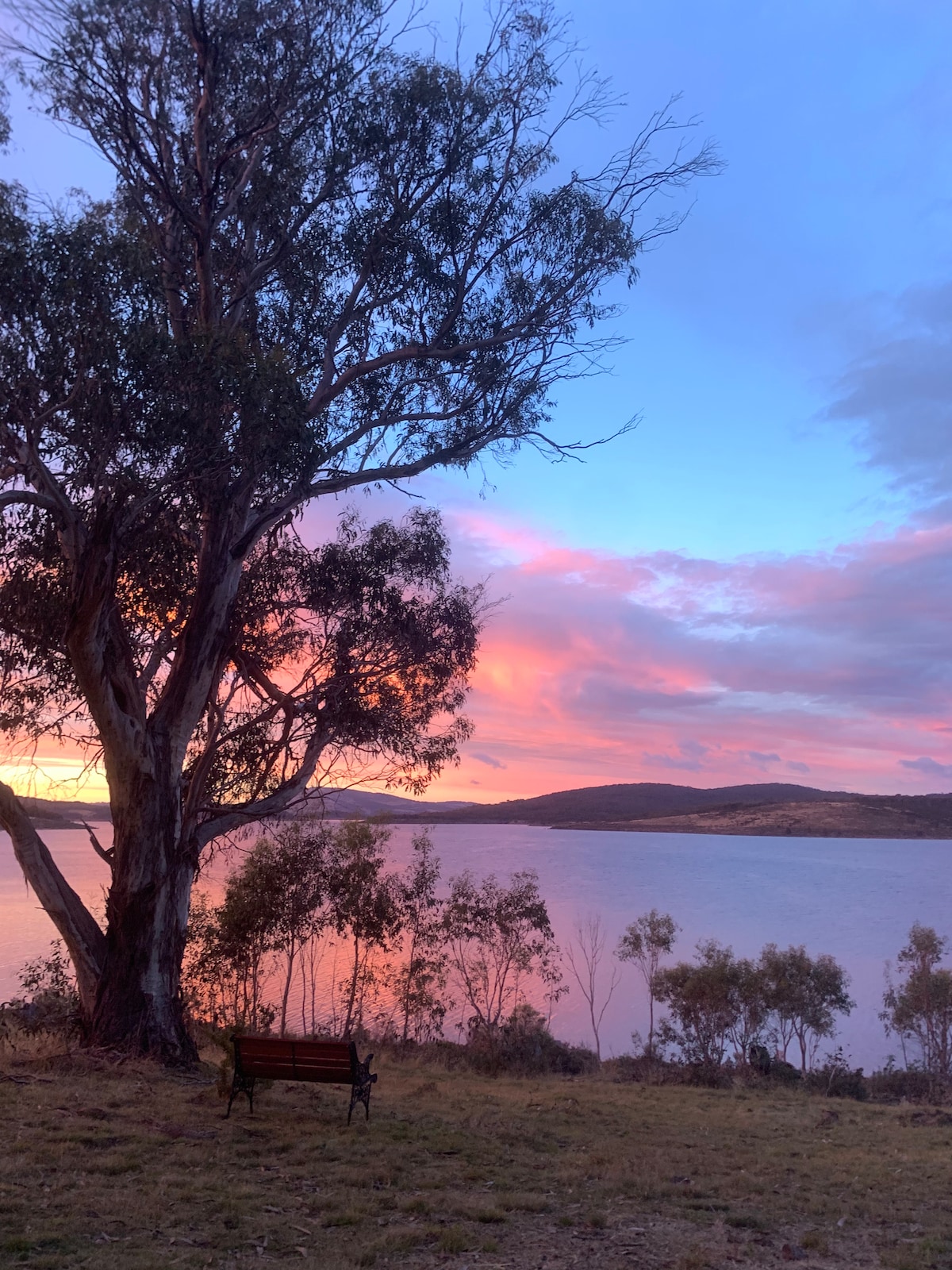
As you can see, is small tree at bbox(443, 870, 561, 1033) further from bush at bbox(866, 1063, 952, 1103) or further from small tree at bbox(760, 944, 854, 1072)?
bush at bbox(866, 1063, 952, 1103)

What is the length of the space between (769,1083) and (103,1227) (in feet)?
54.5

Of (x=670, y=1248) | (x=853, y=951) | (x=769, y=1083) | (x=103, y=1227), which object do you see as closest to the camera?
(x=103, y=1227)

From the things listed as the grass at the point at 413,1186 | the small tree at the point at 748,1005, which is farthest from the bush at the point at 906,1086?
the grass at the point at 413,1186

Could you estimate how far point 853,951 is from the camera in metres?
40.6

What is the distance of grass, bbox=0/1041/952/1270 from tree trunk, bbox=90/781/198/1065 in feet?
1.30

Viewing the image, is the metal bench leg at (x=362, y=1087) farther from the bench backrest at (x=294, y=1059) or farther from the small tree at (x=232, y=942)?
the small tree at (x=232, y=942)

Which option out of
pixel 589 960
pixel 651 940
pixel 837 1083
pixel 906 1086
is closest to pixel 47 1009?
pixel 837 1083

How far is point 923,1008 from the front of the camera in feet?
84.5

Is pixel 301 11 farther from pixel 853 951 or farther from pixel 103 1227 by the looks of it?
pixel 853 951

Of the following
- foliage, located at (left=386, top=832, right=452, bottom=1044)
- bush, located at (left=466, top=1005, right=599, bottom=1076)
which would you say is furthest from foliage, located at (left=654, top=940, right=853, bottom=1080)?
foliage, located at (left=386, top=832, right=452, bottom=1044)

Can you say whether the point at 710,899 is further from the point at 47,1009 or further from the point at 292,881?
the point at 47,1009

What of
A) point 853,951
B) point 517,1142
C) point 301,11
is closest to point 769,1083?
point 517,1142

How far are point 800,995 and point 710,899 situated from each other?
34385mm

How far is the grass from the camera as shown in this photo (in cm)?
370
